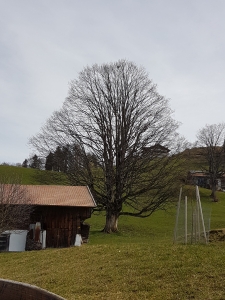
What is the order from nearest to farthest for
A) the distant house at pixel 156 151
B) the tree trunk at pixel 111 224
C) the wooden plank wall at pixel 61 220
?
the wooden plank wall at pixel 61 220, the distant house at pixel 156 151, the tree trunk at pixel 111 224

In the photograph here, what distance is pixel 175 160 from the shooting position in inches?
985

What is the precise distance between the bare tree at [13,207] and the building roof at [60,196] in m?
0.81

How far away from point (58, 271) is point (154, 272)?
2864mm

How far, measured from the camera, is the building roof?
62.6ft

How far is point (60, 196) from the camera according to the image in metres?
20.0

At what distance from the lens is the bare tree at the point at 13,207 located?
17.3 m

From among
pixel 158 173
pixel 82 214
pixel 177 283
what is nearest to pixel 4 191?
pixel 82 214

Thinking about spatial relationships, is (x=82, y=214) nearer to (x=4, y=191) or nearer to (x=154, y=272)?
(x=4, y=191)

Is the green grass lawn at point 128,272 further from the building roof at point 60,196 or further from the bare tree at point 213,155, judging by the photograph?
the bare tree at point 213,155

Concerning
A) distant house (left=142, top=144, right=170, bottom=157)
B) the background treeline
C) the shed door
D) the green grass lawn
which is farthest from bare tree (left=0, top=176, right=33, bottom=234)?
distant house (left=142, top=144, right=170, bottom=157)

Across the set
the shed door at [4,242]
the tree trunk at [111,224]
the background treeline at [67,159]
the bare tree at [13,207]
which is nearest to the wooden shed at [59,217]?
the bare tree at [13,207]

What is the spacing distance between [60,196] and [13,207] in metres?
2.99

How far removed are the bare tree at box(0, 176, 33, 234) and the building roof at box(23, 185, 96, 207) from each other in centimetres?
81

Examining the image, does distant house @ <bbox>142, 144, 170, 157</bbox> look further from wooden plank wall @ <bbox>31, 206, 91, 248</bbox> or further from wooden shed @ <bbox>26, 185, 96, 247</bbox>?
wooden plank wall @ <bbox>31, 206, 91, 248</bbox>
